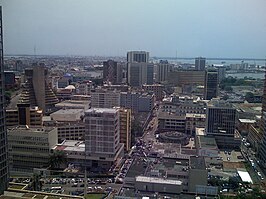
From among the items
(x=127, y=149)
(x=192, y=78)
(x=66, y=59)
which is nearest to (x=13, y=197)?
(x=127, y=149)

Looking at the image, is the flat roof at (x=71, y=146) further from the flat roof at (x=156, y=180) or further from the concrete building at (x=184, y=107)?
the concrete building at (x=184, y=107)

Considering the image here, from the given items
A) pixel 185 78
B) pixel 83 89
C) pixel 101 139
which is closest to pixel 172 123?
pixel 101 139

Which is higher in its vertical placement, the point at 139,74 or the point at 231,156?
the point at 139,74

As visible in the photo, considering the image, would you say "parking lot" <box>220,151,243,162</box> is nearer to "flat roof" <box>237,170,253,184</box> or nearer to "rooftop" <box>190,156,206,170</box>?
"flat roof" <box>237,170,253,184</box>

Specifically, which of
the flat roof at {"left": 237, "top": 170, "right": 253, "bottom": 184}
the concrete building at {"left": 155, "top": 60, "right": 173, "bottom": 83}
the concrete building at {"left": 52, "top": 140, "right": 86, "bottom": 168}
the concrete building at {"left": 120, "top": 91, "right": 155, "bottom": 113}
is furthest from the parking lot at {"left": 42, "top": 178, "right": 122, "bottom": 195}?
the concrete building at {"left": 155, "top": 60, "right": 173, "bottom": 83}

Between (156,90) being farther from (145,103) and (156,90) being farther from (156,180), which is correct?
(156,180)
